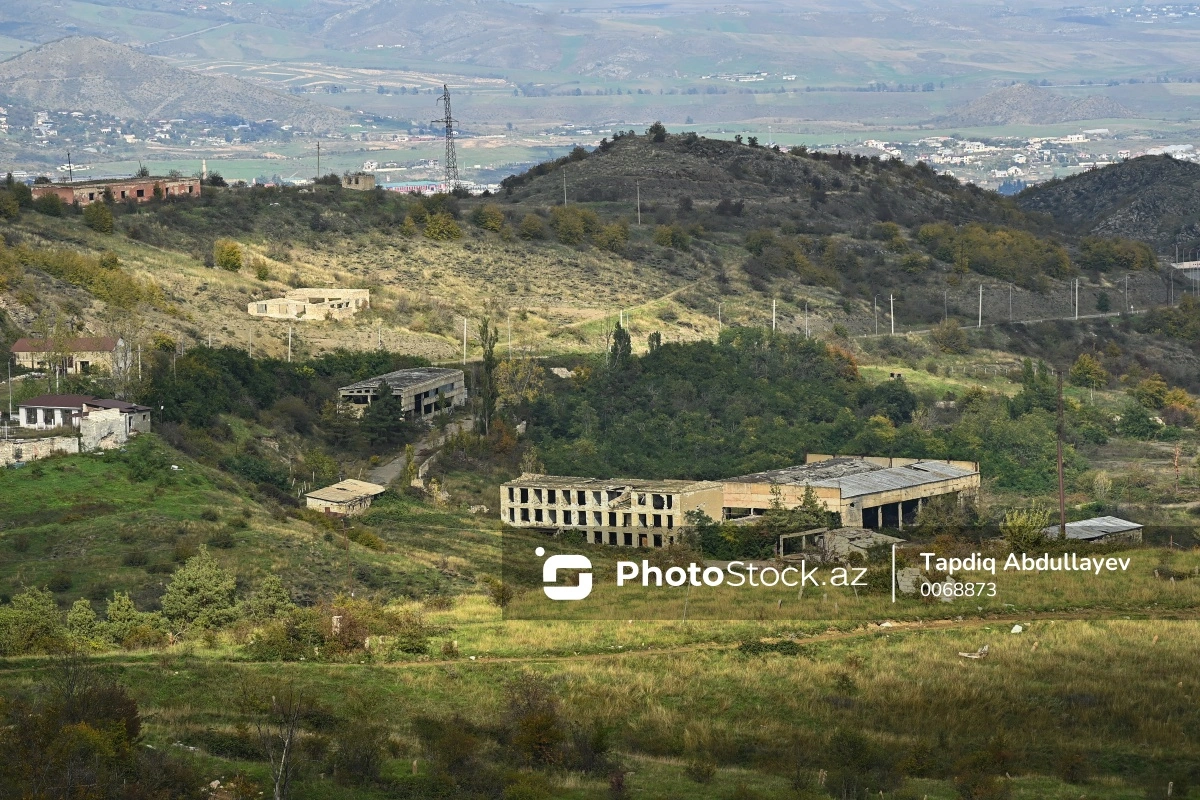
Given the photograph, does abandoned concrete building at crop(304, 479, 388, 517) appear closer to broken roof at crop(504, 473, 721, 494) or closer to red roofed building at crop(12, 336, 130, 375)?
broken roof at crop(504, 473, 721, 494)

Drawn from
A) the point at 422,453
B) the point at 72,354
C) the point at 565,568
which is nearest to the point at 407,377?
the point at 422,453

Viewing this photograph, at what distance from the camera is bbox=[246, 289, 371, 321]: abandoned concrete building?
92.2 m

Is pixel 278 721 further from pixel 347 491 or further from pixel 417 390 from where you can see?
pixel 417 390

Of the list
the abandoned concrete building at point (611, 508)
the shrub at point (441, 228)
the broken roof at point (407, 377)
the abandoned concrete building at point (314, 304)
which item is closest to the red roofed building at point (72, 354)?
the broken roof at point (407, 377)

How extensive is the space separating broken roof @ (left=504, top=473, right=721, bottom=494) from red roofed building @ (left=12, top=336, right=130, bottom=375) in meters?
14.5

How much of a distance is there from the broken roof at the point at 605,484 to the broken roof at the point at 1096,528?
1065cm

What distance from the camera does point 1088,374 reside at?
104m

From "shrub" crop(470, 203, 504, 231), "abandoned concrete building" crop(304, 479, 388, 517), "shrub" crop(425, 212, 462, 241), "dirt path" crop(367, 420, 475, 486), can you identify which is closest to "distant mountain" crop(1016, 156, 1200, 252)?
"shrub" crop(470, 203, 504, 231)

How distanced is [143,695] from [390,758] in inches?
237

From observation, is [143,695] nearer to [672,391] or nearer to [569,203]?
[672,391]

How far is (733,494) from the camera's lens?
221 ft

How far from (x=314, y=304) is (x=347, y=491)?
28.3 metres

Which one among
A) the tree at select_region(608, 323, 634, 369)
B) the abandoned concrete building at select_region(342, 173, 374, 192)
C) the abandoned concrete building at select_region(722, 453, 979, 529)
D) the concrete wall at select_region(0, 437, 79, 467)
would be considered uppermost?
the abandoned concrete building at select_region(342, 173, 374, 192)

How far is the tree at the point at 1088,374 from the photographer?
10369 cm
